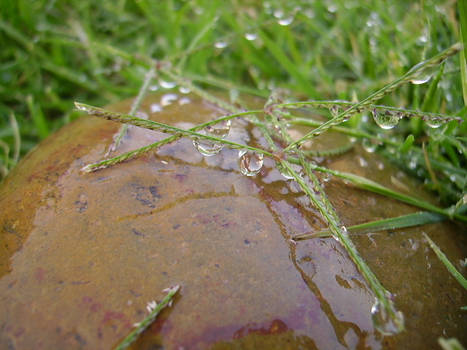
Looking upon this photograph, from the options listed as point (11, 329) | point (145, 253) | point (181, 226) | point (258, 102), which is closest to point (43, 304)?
point (11, 329)

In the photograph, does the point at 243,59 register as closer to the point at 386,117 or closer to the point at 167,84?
the point at 167,84

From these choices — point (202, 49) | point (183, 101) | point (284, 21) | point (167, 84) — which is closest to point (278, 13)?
point (284, 21)

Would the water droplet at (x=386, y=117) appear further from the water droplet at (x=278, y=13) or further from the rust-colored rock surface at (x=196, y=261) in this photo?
the water droplet at (x=278, y=13)

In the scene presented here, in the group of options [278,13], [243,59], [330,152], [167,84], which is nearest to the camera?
[330,152]

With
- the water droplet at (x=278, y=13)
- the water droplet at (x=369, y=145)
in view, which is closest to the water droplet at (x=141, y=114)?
the water droplet at (x=369, y=145)

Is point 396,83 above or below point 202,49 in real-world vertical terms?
below

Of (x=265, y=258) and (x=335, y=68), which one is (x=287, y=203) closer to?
(x=265, y=258)

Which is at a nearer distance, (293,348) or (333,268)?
(293,348)
